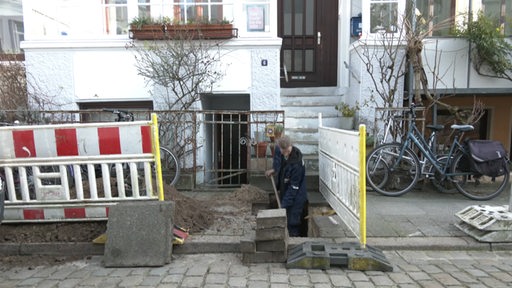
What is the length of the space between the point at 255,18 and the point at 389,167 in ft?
12.0

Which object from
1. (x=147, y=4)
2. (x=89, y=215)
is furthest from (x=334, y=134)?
(x=147, y=4)

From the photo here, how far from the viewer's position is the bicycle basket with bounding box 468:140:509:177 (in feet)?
18.7

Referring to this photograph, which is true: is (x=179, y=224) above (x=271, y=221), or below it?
below

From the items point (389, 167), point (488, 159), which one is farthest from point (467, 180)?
point (389, 167)

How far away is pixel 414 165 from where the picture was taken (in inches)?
237

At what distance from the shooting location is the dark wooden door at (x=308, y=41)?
9336 millimetres

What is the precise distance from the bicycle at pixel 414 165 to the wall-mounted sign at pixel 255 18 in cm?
313

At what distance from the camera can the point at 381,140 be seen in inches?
267

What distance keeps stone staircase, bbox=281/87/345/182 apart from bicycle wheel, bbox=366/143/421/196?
946mm

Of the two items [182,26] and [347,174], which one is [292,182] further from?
[182,26]

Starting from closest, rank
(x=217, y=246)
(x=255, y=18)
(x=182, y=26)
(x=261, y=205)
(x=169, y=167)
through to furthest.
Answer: (x=217, y=246), (x=261, y=205), (x=169, y=167), (x=182, y=26), (x=255, y=18)

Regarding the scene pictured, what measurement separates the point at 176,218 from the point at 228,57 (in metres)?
3.78

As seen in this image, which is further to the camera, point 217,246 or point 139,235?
point 217,246

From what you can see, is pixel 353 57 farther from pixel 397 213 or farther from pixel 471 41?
pixel 397 213
